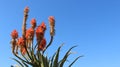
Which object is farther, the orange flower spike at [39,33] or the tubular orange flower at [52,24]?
the tubular orange flower at [52,24]

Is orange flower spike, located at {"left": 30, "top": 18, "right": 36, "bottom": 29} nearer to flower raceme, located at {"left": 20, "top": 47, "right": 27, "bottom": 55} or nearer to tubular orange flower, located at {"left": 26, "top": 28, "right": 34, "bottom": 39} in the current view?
tubular orange flower, located at {"left": 26, "top": 28, "right": 34, "bottom": 39}

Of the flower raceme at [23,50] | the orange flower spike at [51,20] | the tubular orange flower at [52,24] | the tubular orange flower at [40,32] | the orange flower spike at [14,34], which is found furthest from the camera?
the orange flower spike at [14,34]

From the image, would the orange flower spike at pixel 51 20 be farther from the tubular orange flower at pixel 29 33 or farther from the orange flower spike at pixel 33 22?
the tubular orange flower at pixel 29 33

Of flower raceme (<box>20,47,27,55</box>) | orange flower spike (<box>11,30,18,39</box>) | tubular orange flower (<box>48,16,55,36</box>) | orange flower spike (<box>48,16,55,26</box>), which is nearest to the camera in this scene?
tubular orange flower (<box>48,16,55,36</box>)

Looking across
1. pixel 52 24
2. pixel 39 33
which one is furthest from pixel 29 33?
pixel 52 24

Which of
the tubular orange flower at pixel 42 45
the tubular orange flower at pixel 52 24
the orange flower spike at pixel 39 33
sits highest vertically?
the tubular orange flower at pixel 52 24

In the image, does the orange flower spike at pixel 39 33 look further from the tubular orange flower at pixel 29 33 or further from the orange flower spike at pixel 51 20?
the orange flower spike at pixel 51 20

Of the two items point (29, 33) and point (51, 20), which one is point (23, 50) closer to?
point (29, 33)

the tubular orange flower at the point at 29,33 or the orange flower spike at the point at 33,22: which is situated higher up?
the orange flower spike at the point at 33,22

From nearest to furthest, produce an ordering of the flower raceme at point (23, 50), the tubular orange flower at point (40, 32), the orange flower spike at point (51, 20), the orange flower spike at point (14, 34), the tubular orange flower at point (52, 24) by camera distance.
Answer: the tubular orange flower at point (40, 32)
the tubular orange flower at point (52, 24)
the orange flower spike at point (51, 20)
the flower raceme at point (23, 50)
the orange flower spike at point (14, 34)

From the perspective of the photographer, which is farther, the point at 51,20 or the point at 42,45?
the point at 51,20

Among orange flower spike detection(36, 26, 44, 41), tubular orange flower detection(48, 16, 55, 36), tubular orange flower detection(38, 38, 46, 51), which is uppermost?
tubular orange flower detection(48, 16, 55, 36)

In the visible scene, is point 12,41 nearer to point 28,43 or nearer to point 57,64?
point 28,43

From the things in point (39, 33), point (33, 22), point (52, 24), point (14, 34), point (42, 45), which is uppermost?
point (33, 22)
